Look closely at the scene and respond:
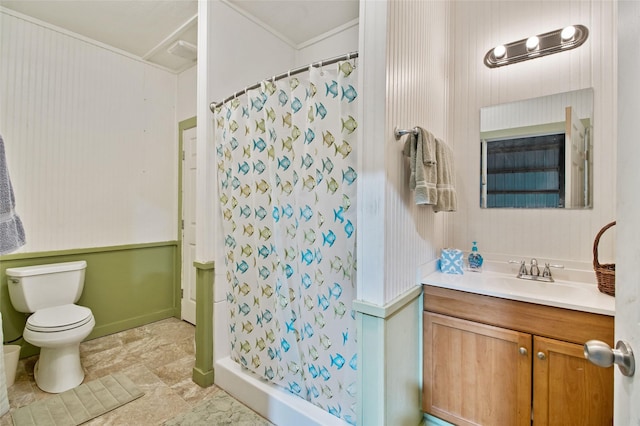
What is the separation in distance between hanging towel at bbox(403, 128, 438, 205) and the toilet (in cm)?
231

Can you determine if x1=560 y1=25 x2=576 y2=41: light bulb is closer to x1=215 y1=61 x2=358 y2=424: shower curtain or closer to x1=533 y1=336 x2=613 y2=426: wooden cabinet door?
x1=215 y1=61 x2=358 y2=424: shower curtain

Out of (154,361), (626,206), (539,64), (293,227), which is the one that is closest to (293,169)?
(293,227)

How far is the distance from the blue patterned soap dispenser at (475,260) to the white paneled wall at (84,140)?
2.85m

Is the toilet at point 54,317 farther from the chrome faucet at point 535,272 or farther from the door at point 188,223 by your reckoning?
the chrome faucet at point 535,272

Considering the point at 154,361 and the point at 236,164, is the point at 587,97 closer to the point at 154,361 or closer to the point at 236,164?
the point at 236,164

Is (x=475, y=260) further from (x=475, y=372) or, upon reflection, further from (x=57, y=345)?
(x=57, y=345)

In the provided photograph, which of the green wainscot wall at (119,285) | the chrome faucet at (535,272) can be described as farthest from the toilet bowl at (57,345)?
the chrome faucet at (535,272)

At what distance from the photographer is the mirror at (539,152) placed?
61.8 inches

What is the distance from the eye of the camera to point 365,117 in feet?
4.10

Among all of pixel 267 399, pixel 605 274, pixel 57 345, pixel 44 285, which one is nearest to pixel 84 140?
pixel 44 285

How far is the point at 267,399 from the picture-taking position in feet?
5.43

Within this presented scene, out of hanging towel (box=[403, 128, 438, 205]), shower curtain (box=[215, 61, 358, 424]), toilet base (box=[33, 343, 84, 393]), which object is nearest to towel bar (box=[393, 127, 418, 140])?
hanging towel (box=[403, 128, 438, 205])

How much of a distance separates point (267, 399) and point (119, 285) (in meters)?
1.97

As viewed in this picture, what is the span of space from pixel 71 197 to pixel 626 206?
10.9 feet
